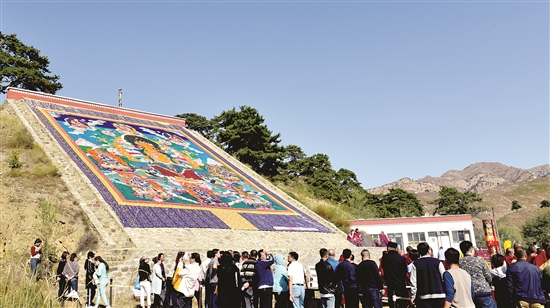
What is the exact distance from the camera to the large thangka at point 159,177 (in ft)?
55.7

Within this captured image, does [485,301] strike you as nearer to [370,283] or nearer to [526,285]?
[526,285]

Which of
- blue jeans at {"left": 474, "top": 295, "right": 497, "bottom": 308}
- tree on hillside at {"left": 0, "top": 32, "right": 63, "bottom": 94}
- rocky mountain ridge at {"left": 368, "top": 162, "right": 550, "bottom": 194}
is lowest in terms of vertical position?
blue jeans at {"left": 474, "top": 295, "right": 497, "bottom": 308}

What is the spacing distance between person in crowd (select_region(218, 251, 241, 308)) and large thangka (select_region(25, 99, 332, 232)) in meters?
7.58

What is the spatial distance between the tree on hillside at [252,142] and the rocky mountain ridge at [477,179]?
125 m

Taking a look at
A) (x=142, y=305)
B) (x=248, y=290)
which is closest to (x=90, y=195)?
(x=142, y=305)

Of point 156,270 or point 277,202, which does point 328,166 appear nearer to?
point 277,202

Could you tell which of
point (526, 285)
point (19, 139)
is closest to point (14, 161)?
Answer: point (19, 139)

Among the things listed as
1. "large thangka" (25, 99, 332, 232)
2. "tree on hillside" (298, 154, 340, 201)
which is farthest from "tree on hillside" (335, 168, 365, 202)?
"large thangka" (25, 99, 332, 232)

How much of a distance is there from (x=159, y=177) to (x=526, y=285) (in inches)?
682

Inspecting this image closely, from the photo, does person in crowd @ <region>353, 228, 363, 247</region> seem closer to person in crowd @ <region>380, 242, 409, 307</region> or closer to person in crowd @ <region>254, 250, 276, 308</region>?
person in crowd @ <region>254, 250, 276, 308</region>

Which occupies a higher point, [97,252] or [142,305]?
[97,252]

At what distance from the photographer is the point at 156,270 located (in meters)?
9.73

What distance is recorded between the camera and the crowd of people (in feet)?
18.9

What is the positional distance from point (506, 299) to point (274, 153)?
100ft
